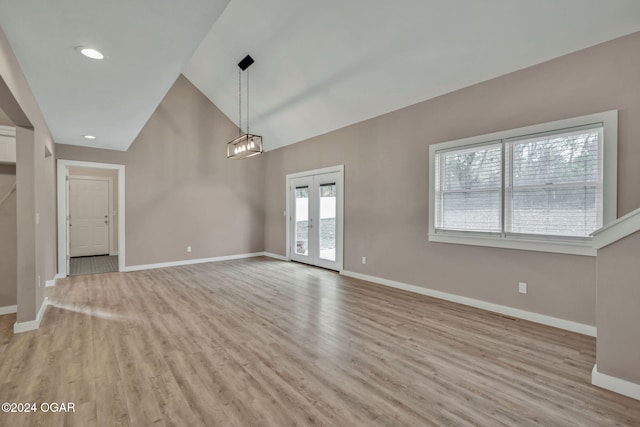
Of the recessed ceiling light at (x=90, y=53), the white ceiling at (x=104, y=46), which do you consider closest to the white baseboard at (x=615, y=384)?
the white ceiling at (x=104, y=46)

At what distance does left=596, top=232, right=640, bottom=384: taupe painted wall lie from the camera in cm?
206

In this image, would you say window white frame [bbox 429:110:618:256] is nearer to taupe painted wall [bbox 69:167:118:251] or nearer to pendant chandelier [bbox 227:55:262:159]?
pendant chandelier [bbox 227:55:262:159]

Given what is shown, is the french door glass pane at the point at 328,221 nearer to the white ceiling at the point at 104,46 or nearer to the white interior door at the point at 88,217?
the white ceiling at the point at 104,46

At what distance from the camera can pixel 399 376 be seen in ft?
7.61

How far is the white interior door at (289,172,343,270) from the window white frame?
2.09m

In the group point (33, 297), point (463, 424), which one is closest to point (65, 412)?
point (33, 297)

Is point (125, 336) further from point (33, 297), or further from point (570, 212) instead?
point (570, 212)

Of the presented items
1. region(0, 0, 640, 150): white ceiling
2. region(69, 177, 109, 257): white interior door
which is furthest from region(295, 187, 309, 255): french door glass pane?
region(69, 177, 109, 257): white interior door

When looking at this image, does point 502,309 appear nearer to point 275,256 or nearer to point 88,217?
point 275,256

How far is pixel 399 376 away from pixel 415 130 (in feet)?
11.5

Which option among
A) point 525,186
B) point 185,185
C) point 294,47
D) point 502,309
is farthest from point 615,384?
point 185,185

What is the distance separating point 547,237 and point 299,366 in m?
2.97

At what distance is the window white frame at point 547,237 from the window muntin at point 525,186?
0.04 metres

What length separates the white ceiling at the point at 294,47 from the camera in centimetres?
219
